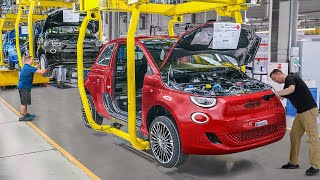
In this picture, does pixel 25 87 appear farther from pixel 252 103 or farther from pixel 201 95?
pixel 252 103

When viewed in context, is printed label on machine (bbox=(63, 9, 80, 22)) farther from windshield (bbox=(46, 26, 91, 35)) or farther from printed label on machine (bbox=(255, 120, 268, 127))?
printed label on machine (bbox=(255, 120, 268, 127))

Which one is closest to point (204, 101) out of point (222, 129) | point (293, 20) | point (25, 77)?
point (222, 129)

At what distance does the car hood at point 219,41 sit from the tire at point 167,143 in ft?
2.56

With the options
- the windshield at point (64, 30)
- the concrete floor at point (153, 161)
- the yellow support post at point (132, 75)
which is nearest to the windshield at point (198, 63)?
the yellow support post at point (132, 75)

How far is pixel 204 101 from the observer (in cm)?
369

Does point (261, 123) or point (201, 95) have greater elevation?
point (201, 95)

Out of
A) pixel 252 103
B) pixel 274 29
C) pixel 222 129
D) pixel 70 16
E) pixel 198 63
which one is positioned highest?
pixel 70 16

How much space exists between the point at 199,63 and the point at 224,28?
2.92 feet

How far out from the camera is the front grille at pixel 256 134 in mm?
3686

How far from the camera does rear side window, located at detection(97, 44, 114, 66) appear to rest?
17.5ft

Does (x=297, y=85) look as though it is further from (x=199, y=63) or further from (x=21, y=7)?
(x=21, y=7)

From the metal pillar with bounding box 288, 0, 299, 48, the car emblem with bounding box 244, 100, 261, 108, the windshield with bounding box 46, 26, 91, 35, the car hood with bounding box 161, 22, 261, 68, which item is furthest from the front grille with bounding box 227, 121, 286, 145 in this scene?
the windshield with bounding box 46, 26, 91, 35

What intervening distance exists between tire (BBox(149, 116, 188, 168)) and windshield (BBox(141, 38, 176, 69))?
785 millimetres

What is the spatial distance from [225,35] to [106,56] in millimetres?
2158
